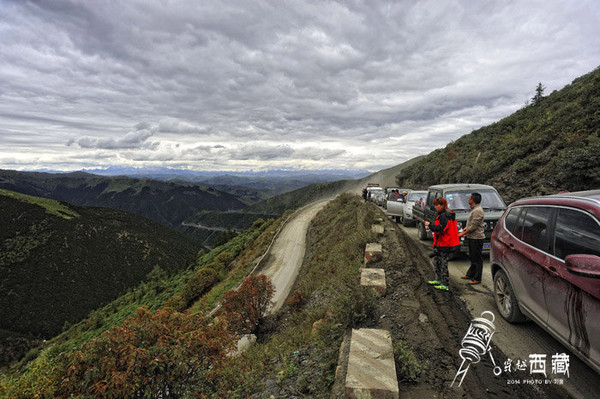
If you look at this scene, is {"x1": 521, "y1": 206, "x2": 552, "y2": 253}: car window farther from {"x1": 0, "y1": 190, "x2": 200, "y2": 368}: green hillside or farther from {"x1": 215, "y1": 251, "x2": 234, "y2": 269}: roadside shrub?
{"x1": 0, "y1": 190, "x2": 200, "y2": 368}: green hillside

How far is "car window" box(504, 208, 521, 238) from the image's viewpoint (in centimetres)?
450

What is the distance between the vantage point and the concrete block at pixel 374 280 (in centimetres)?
564

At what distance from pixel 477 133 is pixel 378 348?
38952 millimetres

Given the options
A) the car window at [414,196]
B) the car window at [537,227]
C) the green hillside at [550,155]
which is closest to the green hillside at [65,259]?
the car window at [414,196]

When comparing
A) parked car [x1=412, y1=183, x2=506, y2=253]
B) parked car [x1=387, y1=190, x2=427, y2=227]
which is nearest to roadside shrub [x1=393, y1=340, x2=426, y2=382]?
parked car [x1=412, y1=183, x2=506, y2=253]

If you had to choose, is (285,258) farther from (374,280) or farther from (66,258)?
(66,258)

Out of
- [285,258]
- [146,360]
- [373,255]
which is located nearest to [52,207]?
[285,258]

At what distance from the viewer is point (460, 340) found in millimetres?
4090

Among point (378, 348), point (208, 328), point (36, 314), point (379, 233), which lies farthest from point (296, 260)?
point (36, 314)

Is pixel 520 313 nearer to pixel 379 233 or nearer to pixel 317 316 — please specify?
pixel 317 316

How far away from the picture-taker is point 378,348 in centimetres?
353

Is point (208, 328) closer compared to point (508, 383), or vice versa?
point (508, 383)

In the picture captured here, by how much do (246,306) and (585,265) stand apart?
9603 mm

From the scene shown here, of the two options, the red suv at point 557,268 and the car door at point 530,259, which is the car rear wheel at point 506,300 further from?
the car door at point 530,259
